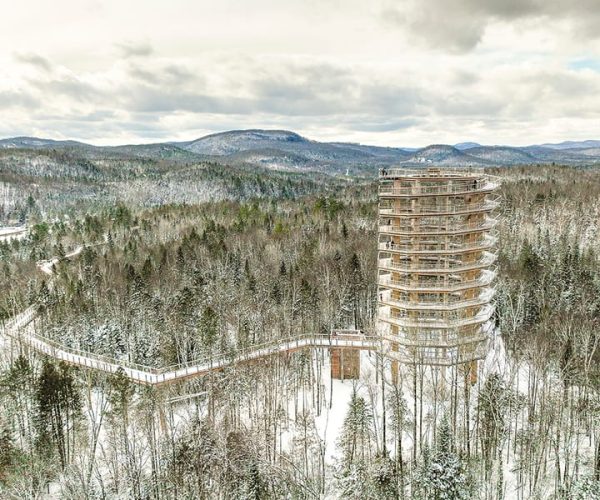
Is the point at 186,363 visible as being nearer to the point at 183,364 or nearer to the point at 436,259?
the point at 183,364

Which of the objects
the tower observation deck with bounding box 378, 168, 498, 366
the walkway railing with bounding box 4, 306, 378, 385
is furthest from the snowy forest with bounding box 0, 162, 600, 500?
the tower observation deck with bounding box 378, 168, 498, 366

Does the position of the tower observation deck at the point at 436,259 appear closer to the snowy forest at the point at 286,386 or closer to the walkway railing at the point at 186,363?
the snowy forest at the point at 286,386

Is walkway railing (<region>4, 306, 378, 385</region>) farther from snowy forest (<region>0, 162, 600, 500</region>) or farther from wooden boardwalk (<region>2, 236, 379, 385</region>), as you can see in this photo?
snowy forest (<region>0, 162, 600, 500</region>)

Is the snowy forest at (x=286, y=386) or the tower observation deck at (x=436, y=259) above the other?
the tower observation deck at (x=436, y=259)

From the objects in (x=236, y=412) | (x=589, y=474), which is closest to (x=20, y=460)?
(x=236, y=412)

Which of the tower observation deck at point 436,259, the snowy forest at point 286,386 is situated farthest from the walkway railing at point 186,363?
the tower observation deck at point 436,259

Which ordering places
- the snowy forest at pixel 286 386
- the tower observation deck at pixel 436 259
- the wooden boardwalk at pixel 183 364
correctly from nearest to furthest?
the snowy forest at pixel 286 386 → the tower observation deck at pixel 436 259 → the wooden boardwalk at pixel 183 364
